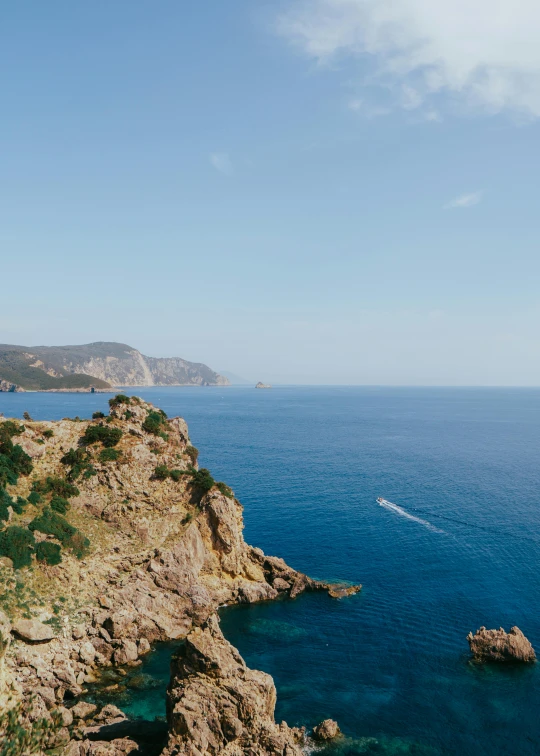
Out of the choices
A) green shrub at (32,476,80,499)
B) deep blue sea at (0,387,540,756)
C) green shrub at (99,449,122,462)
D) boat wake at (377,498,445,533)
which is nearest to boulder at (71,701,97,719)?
deep blue sea at (0,387,540,756)

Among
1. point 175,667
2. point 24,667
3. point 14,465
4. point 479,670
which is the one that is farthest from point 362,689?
point 14,465

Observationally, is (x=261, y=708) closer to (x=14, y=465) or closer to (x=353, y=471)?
(x=14, y=465)

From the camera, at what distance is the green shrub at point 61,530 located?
6003cm

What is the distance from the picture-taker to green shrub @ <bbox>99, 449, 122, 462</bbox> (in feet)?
235

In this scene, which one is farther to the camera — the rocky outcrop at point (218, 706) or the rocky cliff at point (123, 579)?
the rocky cliff at point (123, 579)

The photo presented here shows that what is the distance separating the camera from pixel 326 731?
40.8m

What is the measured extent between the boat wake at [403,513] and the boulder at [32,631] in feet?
218

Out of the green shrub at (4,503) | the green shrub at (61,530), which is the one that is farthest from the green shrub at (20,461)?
the green shrub at (61,530)

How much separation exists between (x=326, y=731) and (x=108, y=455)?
46.7 meters

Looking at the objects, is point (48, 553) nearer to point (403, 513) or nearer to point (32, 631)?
point (32, 631)

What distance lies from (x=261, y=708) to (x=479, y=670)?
1050 inches

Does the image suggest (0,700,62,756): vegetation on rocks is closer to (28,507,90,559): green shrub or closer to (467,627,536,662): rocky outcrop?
(28,507,90,559): green shrub

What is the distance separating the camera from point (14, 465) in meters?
67.4

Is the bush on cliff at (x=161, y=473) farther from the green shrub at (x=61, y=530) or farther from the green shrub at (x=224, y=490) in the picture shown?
the green shrub at (x=61, y=530)
